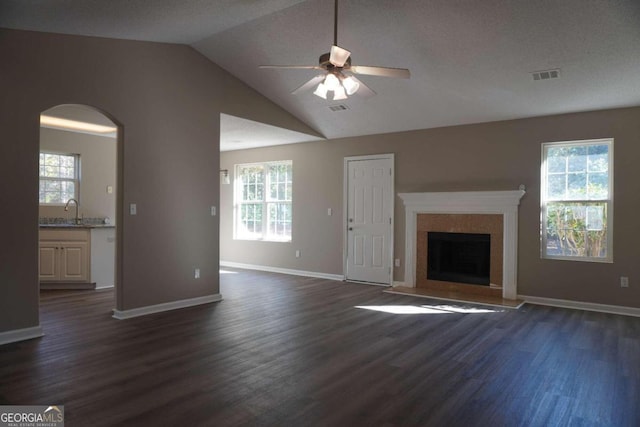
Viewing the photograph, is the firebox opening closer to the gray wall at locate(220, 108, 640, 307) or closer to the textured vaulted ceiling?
the gray wall at locate(220, 108, 640, 307)

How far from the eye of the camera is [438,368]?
3.15 metres

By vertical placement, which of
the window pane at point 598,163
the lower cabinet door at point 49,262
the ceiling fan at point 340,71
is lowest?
the lower cabinet door at point 49,262

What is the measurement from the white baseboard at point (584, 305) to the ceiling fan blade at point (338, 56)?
13.8 feet

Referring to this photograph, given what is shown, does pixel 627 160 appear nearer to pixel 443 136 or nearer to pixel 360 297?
pixel 443 136

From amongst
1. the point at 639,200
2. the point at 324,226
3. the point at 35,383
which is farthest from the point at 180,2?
the point at 639,200

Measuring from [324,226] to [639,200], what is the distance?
449cm

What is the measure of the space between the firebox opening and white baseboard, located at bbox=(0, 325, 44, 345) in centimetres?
494

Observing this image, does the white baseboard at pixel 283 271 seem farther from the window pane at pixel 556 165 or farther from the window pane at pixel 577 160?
the window pane at pixel 577 160

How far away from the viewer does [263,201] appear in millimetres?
8406

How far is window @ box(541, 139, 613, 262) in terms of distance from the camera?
5172 millimetres

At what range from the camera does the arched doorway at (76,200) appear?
600 centimetres

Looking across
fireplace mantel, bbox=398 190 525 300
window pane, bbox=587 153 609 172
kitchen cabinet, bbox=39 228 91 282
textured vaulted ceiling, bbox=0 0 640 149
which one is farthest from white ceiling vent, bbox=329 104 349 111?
kitchen cabinet, bbox=39 228 91 282

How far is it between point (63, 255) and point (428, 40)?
18.4ft

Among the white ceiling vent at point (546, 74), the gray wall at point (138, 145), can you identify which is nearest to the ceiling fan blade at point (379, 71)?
the white ceiling vent at point (546, 74)
